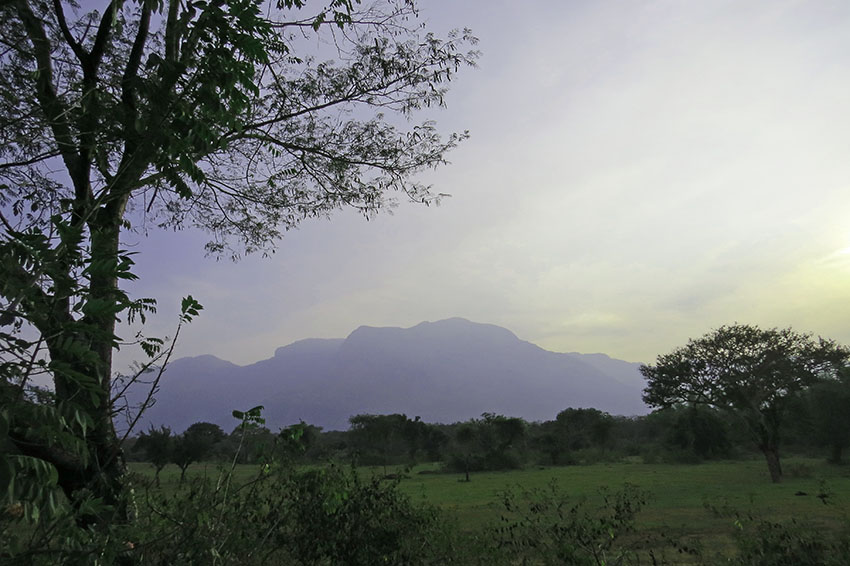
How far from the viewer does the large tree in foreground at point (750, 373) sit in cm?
2070

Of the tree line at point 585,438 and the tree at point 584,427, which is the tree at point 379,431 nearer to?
the tree line at point 585,438

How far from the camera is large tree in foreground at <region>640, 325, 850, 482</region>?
67.9 feet

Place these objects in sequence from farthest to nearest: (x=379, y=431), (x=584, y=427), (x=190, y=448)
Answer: (x=584, y=427) → (x=379, y=431) → (x=190, y=448)

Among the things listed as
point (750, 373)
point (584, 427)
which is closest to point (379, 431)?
point (584, 427)

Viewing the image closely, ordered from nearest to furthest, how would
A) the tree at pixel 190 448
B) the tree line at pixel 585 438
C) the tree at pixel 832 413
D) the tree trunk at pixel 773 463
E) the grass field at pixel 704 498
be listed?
the tree at pixel 190 448, the grass field at pixel 704 498, the tree trunk at pixel 773 463, the tree at pixel 832 413, the tree line at pixel 585 438

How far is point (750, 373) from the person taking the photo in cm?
2083

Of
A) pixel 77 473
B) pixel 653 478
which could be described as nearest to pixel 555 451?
pixel 653 478

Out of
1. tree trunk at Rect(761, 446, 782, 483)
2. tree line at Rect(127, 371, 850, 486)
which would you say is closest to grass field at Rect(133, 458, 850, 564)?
tree trunk at Rect(761, 446, 782, 483)

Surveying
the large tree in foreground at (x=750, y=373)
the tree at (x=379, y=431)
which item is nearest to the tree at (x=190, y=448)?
the large tree in foreground at (x=750, y=373)

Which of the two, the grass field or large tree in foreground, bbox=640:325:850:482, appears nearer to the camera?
the grass field

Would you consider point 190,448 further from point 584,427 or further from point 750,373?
point 584,427

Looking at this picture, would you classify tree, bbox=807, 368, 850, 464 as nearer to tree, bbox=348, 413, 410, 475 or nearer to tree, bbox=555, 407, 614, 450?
tree, bbox=555, 407, 614, 450

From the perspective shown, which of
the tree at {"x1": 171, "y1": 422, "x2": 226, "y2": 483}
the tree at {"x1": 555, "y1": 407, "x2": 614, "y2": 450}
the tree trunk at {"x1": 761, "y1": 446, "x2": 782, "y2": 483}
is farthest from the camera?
the tree at {"x1": 555, "y1": 407, "x2": 614, "y2": 450}

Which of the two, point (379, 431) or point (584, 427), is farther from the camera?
point (584, 427)
